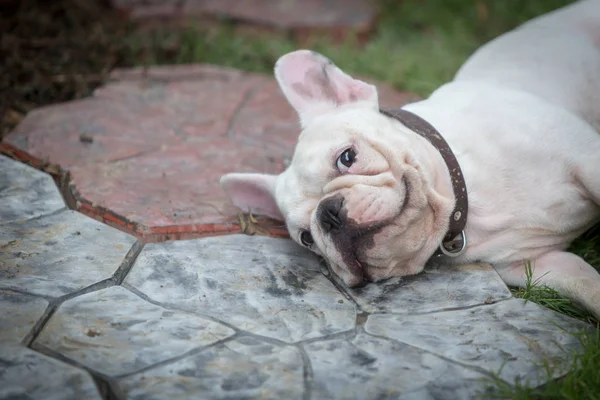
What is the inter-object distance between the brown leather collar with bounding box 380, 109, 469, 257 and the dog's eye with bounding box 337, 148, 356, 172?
0.31 meters

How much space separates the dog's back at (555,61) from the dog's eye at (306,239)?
1212 millimetres

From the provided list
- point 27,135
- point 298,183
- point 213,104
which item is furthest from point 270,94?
point 298,183

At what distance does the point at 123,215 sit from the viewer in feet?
11.1

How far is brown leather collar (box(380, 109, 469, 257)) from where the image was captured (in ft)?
9.45

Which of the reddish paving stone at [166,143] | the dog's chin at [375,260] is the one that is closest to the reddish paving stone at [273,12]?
the reddish paving stone at [166,143]

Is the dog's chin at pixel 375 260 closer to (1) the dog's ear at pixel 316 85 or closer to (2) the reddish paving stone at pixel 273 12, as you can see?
(1) the dog's ear at pixel 316 85

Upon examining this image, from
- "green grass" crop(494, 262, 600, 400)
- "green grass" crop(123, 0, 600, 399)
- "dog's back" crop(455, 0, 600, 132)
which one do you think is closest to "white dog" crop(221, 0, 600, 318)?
"dog's back" crop(455, 0, 600, 132)

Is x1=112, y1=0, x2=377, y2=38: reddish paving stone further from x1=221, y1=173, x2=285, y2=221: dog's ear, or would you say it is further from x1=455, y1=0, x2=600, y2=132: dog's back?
x1=221, y1=173, x2=285, y2=221: dog's ear

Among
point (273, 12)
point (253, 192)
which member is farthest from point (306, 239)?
point (273, 12)

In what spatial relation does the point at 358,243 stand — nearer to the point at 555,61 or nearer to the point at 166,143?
the point at 555,61

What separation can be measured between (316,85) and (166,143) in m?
1.33

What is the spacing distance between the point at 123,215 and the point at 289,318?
114 cm

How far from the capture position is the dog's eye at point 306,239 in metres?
3.00

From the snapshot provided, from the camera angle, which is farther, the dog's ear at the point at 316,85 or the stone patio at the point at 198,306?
the dog's ear at the point at 316,85
